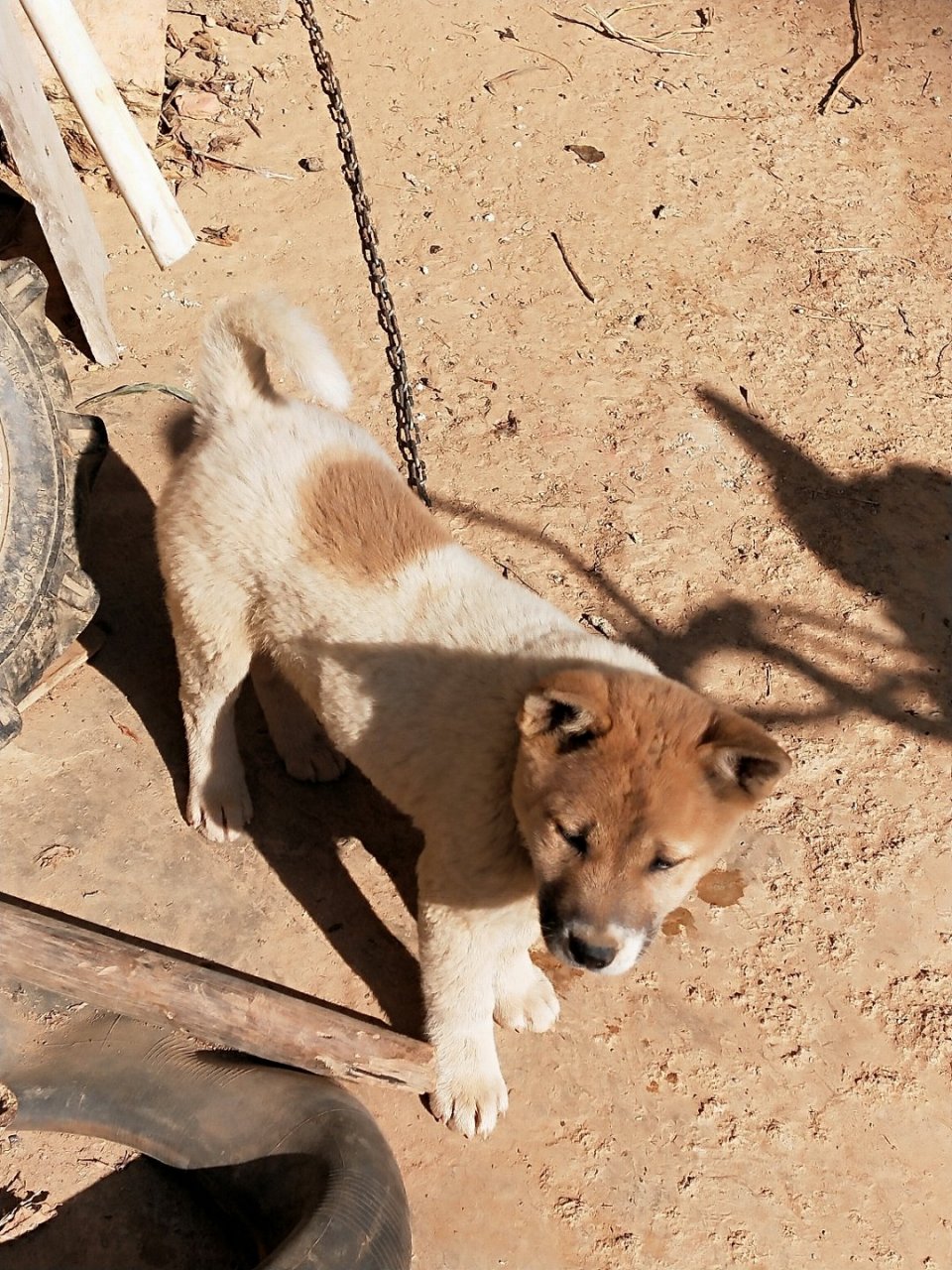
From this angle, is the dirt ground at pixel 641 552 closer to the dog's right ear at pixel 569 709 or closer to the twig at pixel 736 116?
the twig at pixel 736 116

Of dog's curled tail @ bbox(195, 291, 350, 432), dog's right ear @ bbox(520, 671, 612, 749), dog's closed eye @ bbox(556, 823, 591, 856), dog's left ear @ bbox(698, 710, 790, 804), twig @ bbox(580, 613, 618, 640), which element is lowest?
twig @ bbox(580, 613, 618, 640)

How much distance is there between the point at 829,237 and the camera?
689cm

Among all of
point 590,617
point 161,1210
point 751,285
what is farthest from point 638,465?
point 161,1210

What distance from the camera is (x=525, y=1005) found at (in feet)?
12.9

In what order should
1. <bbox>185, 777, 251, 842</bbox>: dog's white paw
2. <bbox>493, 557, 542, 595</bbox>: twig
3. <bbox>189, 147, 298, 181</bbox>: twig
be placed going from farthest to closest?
<bbox>189, 147, 298, 181</bbox>: twig → <bbox>493, 557, 542, 595</bbox>: twig → <bbox>185, 777, 251, 842</bbox>: dog's white paw

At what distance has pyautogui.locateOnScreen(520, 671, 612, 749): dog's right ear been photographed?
9.85 ft

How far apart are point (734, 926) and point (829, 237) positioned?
4.82 meters

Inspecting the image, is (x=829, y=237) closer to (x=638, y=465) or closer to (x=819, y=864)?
(x=638, y=465)

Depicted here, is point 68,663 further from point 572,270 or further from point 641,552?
point 572,270

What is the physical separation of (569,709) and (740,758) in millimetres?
508

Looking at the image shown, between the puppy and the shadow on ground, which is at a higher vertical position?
the puppy

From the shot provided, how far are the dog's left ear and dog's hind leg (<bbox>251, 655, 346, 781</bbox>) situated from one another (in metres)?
2.01

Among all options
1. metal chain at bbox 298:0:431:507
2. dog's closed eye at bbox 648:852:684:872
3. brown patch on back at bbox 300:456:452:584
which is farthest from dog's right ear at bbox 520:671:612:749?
metal chain at bbox 298:0:431:507

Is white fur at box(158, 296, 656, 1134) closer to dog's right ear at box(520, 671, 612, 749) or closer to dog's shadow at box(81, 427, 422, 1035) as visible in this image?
dog's right ear at box(520, 671, 612, 749)
